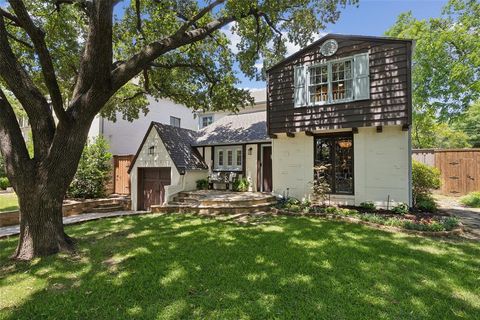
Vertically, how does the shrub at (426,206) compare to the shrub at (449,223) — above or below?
above

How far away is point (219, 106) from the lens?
42.1 feet

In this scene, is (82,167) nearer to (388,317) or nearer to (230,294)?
(230,294)

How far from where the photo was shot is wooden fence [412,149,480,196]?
12.6 m

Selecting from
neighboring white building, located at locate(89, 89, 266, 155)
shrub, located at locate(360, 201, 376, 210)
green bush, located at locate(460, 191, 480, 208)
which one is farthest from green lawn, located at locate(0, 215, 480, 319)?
neighboring white building, located at locate(89, 89, 266, 155)

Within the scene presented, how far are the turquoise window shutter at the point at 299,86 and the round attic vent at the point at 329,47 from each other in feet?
3.12

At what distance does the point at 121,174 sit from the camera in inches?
587

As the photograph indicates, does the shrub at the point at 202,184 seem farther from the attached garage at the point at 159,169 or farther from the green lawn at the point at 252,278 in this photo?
the green lawn at the point at 252,278

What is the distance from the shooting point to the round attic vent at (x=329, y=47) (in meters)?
9.60

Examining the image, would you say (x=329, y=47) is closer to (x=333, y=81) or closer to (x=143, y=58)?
(x=333, y=81)

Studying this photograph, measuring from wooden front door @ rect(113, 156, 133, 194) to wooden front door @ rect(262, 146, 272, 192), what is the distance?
785cm

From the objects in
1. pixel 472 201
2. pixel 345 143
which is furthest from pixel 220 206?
pixel 472 201

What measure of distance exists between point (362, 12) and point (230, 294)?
1161 cm

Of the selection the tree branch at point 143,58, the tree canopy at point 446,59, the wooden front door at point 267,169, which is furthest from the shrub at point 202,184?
the tree canopy at point 446,59

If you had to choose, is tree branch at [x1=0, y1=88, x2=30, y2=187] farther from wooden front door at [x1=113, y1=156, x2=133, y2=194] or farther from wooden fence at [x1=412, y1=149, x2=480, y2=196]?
wooden fence at [x1=412, y1=149, x2=480, y2=196]
